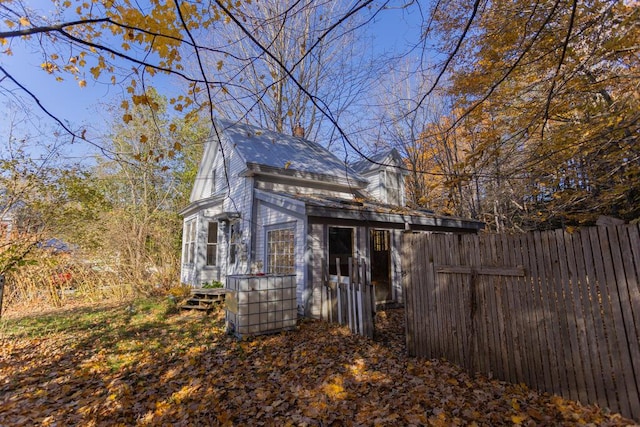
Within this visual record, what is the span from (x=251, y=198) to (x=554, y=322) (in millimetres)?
7749

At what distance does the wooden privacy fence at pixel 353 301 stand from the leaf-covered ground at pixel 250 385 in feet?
0.98

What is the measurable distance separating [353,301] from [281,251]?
304 cm

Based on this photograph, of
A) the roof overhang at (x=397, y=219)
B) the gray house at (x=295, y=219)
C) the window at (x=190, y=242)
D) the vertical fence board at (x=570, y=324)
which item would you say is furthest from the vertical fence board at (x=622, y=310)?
the window at (x=190, y=242)

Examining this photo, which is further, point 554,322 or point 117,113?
point 117,113

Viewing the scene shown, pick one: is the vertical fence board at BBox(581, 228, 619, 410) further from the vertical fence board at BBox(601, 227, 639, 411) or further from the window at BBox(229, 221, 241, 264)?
the window at BBox(229, 221, 241, 264)

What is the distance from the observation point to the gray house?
7.50m

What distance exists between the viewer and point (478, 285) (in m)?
4.07

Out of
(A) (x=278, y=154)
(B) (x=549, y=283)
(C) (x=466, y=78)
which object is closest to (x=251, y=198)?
(A) (x=278, y=154)

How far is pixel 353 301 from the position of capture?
6023 mm

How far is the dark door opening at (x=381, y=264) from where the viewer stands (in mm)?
8956

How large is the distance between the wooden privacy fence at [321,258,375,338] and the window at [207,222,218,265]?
5.92 metres

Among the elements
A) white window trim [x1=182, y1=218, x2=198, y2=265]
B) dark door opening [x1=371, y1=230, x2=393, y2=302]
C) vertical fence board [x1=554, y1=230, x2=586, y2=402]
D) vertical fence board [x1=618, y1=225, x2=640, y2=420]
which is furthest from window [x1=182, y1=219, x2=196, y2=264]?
vertical fence board [x1=618, y1=225, x2=640, y2=420]

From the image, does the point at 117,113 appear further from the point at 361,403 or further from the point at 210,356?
the point at 361,403

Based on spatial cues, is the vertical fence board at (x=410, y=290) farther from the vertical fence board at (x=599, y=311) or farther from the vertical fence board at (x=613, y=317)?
the vertical fence board at (x=613, y=317)
